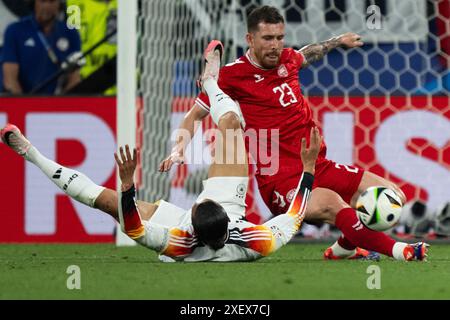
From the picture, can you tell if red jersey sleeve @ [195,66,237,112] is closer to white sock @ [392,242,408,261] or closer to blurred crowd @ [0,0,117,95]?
white sock @ [392,242,408,261]

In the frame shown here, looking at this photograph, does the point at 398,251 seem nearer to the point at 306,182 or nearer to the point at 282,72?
the point at 306,182

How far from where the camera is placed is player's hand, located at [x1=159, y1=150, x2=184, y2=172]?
23.6 ft

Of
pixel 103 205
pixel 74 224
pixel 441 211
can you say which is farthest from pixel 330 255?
pixel 74 224

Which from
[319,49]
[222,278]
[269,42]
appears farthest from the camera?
[319,49]

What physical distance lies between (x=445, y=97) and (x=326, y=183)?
2216 mm

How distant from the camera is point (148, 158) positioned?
9469 mm

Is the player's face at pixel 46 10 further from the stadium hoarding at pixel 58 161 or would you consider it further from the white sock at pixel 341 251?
the white sock at pixel 341 251

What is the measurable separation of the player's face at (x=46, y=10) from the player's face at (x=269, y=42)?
3.65 m

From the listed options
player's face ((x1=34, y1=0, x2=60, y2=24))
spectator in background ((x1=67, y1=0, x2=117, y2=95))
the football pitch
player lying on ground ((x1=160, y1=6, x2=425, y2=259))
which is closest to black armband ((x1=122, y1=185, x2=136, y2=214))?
the football pitch

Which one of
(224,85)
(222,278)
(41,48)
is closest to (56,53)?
(41,48)

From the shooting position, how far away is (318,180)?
7434mm

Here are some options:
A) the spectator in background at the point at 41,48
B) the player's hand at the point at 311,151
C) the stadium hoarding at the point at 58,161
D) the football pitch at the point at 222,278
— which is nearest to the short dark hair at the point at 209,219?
the football pitch at the point at 222,278

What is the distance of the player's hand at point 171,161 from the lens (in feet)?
23.6

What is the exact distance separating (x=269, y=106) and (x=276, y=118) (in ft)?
0.29
